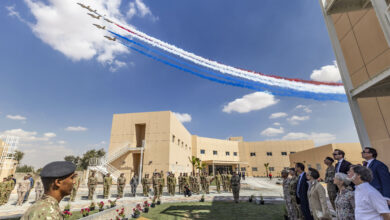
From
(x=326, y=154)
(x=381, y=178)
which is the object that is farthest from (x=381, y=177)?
(x=326, y=154)

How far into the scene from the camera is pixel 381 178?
11.2 feet

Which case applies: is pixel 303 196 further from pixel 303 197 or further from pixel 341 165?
pixel 341 165

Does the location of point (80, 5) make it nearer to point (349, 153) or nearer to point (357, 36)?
point (357, 36)

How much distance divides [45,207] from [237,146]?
46830mm

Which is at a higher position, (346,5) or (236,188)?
(346,5)

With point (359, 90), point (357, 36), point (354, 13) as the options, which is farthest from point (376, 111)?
point (354, 13)

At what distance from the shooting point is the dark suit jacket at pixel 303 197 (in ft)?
15.1

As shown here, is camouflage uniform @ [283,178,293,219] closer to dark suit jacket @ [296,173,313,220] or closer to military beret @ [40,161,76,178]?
dark suit jacket @ [296,173,313,220]

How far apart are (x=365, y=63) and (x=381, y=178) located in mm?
4293

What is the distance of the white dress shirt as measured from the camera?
2.27m

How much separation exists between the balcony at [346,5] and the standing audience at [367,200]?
5.98 meters

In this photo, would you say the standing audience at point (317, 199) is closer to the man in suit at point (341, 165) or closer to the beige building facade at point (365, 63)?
the man in suit at point (341, 165)

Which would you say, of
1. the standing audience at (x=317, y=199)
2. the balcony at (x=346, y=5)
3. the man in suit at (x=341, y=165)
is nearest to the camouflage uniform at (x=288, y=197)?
the standing audience at (x=317, y=199)

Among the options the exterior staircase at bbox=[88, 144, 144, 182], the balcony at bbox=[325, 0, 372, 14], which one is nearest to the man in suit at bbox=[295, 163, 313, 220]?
the balcony at bbox=[325, 0, 372, 14]
